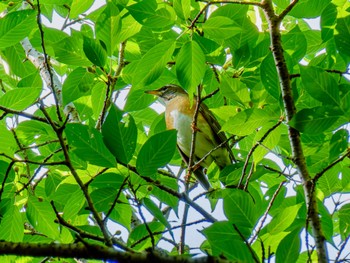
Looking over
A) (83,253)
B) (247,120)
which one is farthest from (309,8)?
(83,253)

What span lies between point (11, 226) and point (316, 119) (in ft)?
5.46

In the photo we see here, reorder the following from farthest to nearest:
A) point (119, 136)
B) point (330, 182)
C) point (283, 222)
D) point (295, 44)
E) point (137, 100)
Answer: point (137, 100)
point (330, 182)
point (295, 44)
point (283, 222)
point (119, 136)

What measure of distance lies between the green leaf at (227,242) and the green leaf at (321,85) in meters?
0.66

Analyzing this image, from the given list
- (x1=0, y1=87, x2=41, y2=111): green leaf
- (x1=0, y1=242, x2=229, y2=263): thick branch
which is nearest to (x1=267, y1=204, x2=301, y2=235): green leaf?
(x1=0, y1=242, x2=229, y2=263): thick branch

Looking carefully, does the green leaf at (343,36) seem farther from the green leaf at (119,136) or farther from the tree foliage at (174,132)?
the green leaf at (119,136)

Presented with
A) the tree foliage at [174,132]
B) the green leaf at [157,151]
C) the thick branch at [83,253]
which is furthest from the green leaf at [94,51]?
the thick branch at [83,253]

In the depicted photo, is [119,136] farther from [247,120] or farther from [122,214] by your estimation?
[122,214]

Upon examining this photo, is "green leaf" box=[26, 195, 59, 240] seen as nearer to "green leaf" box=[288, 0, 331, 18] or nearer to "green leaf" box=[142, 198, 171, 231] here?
"green leaf" box=[142, 198, 171, 231]

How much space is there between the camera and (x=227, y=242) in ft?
8.14

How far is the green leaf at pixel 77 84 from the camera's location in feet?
11.9

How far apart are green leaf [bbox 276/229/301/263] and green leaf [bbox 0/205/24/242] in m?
1.43

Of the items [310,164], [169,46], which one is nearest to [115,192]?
[169,46]

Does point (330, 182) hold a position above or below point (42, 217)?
above

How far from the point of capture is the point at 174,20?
3270 mm
